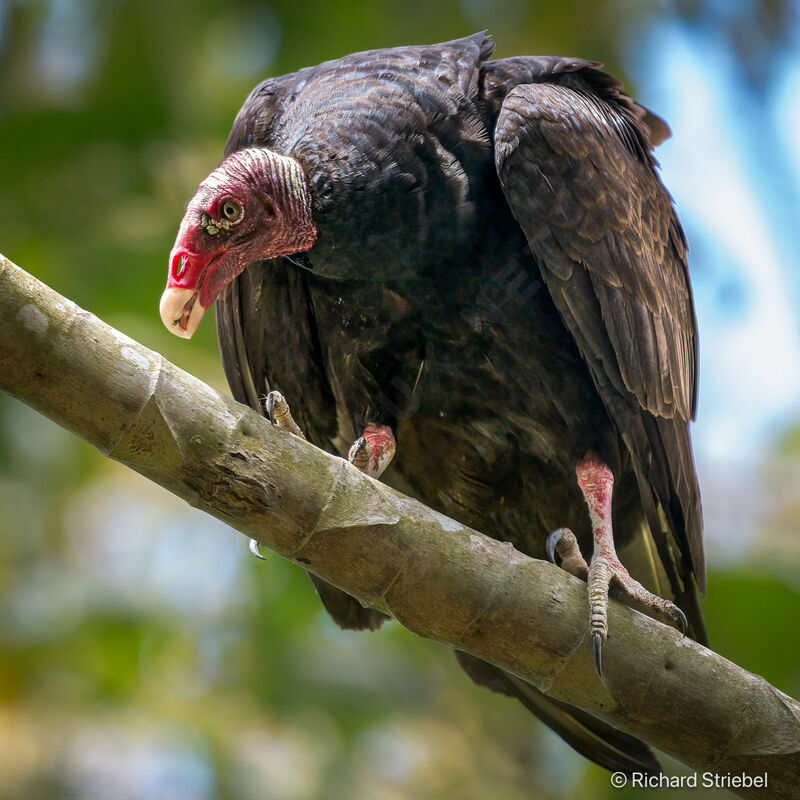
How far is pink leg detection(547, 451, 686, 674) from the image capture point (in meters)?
3.04

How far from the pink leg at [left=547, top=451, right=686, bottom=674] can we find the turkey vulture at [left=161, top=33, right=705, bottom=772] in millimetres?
10

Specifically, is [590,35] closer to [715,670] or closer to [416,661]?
[416,661]

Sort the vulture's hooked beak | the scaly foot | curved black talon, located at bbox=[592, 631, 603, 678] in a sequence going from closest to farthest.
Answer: curved black talon, located at bbox=[592, 631, 603, 678], the vulture's hooked beak, the scaly foot

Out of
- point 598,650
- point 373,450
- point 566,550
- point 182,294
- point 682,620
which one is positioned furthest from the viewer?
point 373,450

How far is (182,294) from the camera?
3.44 m

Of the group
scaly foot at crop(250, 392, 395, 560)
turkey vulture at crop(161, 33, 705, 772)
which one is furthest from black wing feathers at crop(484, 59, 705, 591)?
scaly foot at crop(250, 392, 395, 560)

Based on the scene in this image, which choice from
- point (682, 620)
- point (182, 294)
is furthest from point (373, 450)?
point (682, 620)

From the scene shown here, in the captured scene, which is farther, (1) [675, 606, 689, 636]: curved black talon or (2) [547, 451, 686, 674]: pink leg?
(1) [675, 606, 689, 636]: curved black talon

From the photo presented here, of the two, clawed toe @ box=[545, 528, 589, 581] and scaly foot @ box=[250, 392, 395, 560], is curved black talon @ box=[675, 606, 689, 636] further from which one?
scaly foot @ box=[250, 392, 395, 560]

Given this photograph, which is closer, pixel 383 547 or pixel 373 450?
pixel 383 547

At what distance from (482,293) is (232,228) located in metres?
0.86

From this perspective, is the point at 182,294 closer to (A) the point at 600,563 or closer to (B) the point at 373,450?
(B) the point at 373,450

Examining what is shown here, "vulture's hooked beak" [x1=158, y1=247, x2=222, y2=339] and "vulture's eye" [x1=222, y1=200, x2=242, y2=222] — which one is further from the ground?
"vulture's eye" [x1=222, y1=200, x2=242, y2=222]

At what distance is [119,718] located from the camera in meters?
6.66
